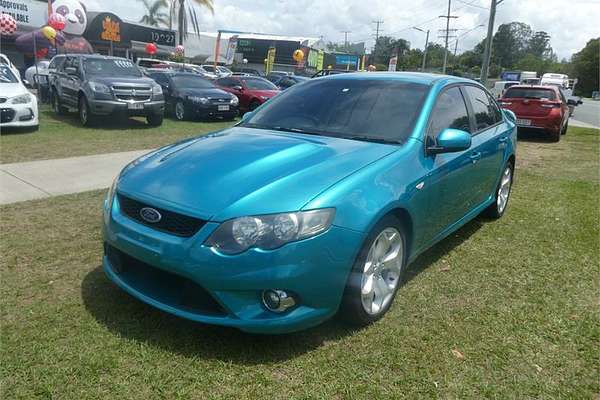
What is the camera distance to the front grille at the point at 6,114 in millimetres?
9398

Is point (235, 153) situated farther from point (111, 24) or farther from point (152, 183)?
point (111, 24)

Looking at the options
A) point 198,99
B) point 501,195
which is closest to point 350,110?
point 501,195

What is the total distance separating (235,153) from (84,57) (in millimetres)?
10893

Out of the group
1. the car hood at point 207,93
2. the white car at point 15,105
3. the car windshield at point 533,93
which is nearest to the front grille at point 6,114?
the white car at point 15,105

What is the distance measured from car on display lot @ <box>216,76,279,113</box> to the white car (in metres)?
6.96

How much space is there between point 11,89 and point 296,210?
9354 mm

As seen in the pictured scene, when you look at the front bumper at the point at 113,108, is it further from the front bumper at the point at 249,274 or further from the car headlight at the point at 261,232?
the car headlight at the point at 261,232

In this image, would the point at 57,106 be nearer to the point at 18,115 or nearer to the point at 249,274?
the point at 18,115

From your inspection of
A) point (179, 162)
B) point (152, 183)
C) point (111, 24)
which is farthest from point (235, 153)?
point (111, 24)

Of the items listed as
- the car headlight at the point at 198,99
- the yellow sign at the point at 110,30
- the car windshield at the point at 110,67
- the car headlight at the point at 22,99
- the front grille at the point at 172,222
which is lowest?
the front grille at the point at 172,222

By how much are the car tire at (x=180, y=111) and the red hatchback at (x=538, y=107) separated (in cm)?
875

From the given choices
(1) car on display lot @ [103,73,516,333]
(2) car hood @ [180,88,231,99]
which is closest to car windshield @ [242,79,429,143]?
(1) car on display lot @ [103,73,516,333]

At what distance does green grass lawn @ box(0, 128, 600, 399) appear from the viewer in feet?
8.34

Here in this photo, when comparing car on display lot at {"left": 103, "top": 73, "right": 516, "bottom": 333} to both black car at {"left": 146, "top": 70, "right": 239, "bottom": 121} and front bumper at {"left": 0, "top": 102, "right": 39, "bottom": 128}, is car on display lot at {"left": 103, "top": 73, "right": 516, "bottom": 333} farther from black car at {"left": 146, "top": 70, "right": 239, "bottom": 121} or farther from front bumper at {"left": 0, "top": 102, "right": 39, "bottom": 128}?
black car at {"left": 146, "top": 70, "right": 239, "bottom": 121}
